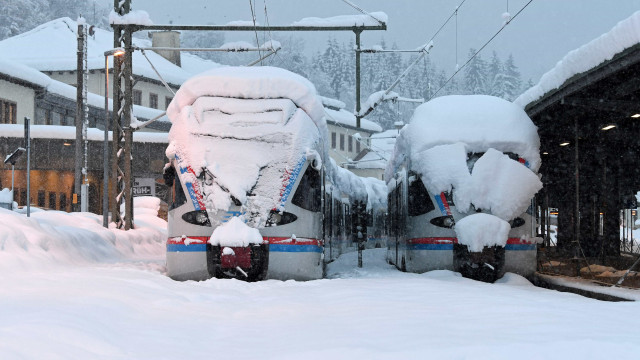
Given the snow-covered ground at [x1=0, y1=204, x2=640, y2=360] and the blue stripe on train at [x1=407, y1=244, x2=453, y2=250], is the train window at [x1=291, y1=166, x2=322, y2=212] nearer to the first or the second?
the snow-covered ground at [x1=0, y1=204, x2=640, y2=360]

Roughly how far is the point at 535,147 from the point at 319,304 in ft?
22.6

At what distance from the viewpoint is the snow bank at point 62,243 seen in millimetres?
13031

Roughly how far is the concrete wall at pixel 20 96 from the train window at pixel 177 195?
100 feet

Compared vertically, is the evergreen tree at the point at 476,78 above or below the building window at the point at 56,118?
above

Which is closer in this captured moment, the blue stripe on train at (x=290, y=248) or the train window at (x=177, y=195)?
the blue stripe on train at (x=290, y=248)

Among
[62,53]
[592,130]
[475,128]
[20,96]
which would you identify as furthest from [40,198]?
[475,128]

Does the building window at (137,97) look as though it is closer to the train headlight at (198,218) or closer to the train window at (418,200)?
the train window at (418,200)

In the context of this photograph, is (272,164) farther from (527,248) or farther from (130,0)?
(130,0)

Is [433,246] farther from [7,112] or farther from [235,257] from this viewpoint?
[7,112]

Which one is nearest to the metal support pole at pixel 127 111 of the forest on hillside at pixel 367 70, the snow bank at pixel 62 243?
the snow bank at pixel 62 243

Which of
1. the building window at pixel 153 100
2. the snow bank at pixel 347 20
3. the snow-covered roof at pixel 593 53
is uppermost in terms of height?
the building window at pixel 153 100

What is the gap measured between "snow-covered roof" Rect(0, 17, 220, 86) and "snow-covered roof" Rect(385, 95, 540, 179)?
42.4 metres

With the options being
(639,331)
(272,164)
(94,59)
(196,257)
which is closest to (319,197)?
(272,164)

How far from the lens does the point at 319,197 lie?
42.5 ft
